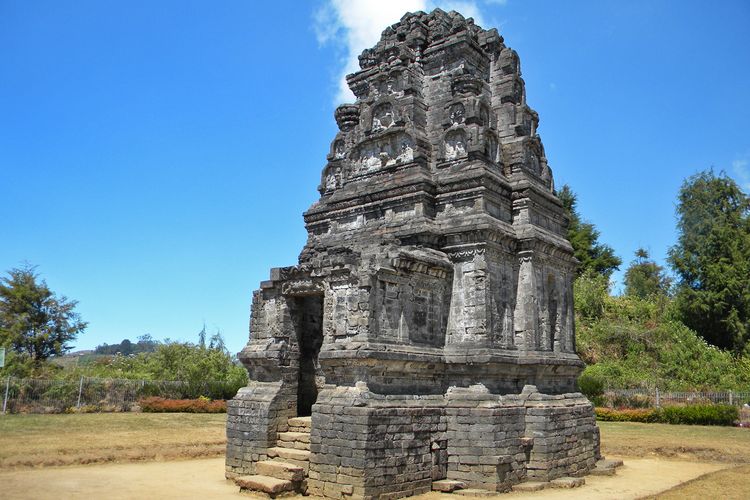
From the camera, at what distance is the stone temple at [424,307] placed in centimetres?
1132

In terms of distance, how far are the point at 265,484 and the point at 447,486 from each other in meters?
3.35

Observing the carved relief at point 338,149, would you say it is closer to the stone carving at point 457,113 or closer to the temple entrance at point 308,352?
the stone carving at point 457,113

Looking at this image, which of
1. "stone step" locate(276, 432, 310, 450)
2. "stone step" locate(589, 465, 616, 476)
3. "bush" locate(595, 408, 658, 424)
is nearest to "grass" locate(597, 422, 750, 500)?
"bush" locate(595, 408, 658, 424)

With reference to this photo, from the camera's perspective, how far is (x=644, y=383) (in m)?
30.3

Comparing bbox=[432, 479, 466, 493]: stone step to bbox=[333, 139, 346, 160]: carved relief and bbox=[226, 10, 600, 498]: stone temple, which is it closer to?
bbox=[226, 10, 600, 498]: stone temple

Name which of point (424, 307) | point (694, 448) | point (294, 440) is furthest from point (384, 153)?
point (694, 448)

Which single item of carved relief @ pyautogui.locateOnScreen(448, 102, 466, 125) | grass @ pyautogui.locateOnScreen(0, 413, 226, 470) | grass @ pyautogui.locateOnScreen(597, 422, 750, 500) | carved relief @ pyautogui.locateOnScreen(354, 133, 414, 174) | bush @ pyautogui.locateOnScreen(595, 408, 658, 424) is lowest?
grass @ pyautogui.locateOnScreen(0, 413, 226, 470)

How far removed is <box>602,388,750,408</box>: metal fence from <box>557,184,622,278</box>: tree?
58.0ft

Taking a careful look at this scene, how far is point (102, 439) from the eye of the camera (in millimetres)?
18094

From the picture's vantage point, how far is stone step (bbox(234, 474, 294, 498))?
10.9 m

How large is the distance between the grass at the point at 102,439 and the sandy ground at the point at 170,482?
0.90 metres

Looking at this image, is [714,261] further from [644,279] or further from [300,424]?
[300,424]

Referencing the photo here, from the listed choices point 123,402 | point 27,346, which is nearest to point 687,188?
point 123,402

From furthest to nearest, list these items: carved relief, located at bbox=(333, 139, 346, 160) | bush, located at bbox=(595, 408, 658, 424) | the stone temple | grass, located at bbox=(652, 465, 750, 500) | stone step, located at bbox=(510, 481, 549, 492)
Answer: bush, located at bbox=(595, 408, 658, 424) < carved relief, located at bbox=(333, 139, 346, 160) < stone step, located at bbox=(510, 481, 549, 492) < the stone temple < grass, located at bbox=(652, 465, 750, 500)
